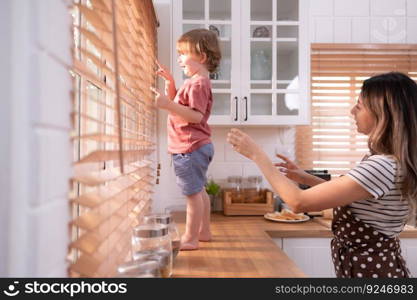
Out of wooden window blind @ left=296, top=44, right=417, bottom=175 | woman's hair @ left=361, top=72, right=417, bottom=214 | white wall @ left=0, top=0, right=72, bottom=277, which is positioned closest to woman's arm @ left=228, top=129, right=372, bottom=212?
woman's hair @ left=361, top=72, right=417, bottom=214

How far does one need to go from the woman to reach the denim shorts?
0.59 ft

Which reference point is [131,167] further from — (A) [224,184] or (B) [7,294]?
(A) [224,184]

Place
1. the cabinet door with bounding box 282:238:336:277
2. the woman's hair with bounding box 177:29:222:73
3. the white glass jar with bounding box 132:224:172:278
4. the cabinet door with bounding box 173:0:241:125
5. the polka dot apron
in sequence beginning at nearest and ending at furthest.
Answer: the white glass jar with bounding box 132:224:172:278 → the polka dot apron → the woman's hair with bounding box 177:29:222:73 → the cabinet door with bounding box 282:238:336:277 → the cabinet door with bounding box 173:0:241:125

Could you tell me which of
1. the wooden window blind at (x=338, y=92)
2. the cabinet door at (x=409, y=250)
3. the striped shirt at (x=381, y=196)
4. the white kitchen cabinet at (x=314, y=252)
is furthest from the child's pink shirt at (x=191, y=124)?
the cabinet door at (x=409, y=250)

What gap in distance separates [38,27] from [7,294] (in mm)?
406

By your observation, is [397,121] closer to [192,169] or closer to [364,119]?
[364,119]

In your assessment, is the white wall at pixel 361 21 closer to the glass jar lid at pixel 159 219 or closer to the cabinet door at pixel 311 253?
the cabinet door at pixel 311 253

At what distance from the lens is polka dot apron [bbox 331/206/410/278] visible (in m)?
1.13

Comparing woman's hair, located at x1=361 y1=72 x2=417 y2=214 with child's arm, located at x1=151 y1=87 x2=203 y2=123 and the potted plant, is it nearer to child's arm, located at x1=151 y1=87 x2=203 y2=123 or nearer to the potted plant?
child's arm, located at x1=151 y1=87 x2=203 y2=123

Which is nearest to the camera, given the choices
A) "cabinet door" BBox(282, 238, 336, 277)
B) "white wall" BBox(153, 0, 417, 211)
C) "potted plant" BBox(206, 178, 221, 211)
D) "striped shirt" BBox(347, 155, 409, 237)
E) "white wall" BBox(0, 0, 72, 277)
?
"white wall" BBox(0, 0, 72, 277)

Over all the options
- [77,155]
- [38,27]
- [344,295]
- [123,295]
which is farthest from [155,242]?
[38,27]

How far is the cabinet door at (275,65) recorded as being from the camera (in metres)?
1.93

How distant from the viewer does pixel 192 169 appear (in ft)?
4.25

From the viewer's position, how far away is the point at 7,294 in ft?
1.87
